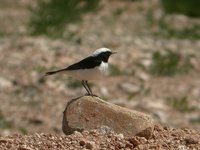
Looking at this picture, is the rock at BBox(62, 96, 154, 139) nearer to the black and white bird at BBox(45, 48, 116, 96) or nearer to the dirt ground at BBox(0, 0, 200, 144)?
the black and white bird at BBox(45, 48, 116, 96)

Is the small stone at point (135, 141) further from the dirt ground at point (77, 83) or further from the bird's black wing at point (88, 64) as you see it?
the dirt ground at point (77, 83)

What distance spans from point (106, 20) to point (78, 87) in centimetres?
749

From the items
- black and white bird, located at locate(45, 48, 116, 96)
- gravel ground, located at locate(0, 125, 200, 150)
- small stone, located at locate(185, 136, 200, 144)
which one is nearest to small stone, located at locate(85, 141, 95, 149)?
gravel ground, located at locate(0, 125, 200, 150)

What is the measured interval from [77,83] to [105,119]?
6.84 meters

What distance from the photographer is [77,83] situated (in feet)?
45.5

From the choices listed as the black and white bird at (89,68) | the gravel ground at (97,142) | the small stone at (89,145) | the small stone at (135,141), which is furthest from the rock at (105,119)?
the black and white bird at (89,68)

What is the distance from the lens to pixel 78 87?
13.8 m

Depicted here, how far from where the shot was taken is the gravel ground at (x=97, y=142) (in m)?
6.64

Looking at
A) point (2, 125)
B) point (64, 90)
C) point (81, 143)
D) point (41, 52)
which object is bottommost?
point (81, 143)

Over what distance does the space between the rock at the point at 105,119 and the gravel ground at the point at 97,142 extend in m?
0.08

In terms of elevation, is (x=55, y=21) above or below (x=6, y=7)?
below

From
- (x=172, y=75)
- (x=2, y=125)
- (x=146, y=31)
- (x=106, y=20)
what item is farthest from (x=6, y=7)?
(x=2, y=125)

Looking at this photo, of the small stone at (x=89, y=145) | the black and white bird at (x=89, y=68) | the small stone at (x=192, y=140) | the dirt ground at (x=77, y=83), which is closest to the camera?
the small stone at (x=89, y=145)

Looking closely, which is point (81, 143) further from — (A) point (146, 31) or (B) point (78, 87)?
(A) point (146, 31)
